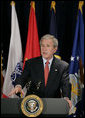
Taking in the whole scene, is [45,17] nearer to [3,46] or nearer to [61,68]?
[3,46]

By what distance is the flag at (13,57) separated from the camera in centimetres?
329

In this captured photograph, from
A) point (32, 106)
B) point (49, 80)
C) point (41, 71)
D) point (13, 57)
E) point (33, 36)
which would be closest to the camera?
point (32, 106)

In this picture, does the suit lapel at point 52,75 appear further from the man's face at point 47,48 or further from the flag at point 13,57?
the flag at point 13,57

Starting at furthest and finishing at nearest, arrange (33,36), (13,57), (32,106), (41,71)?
(33,36)
(13,57)
(41,71)
(32,106)

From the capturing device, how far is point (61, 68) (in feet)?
6.93

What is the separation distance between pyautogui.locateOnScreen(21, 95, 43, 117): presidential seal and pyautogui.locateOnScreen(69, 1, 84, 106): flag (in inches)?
89.2

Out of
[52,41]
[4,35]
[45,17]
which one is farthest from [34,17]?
[52,41]

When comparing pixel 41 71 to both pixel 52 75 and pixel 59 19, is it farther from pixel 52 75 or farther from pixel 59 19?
pixel 59 19

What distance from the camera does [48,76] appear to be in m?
2.03

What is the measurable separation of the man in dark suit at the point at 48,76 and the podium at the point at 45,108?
73cm

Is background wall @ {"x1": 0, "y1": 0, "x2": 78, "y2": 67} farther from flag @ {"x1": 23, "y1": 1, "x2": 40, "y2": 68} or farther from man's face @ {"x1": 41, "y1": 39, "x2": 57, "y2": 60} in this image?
man's face @ {"x1": 41, "y1": 39, "x2": 57, "y2": 60}

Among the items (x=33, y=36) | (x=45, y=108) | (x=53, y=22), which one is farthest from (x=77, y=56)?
(x=45, y=108)

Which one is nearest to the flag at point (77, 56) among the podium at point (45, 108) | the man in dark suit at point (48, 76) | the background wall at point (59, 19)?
the background wall at point (59, 19)

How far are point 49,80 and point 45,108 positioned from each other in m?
0.89
